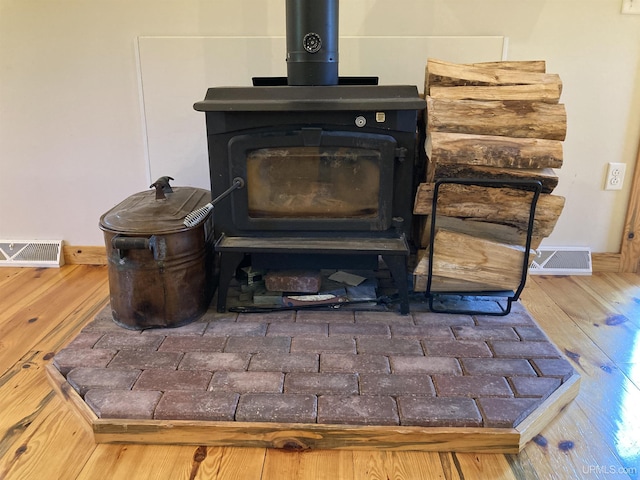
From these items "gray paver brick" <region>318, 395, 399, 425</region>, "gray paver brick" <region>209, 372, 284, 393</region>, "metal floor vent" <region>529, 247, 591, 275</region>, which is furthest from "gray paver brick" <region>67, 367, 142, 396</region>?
"metal floor vent" <region>529, 247, 591, 275</region>

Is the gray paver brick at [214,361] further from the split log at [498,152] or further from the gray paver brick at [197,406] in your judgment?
the split log at [498,152]

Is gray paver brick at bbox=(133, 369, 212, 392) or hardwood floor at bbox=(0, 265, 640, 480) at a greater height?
gray paver brick at bbox=(133, 369, 212, 392)

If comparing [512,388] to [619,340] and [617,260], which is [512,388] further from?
[617,260]

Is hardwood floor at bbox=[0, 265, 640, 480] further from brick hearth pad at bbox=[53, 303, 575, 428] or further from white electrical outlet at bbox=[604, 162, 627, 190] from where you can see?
white electrical outlet at bbox=[604, 162, 627, 190]

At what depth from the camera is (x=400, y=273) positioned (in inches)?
68.4

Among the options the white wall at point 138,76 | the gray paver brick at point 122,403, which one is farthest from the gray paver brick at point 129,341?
the white wall at point 138,76

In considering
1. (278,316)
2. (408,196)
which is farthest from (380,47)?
(278,316)

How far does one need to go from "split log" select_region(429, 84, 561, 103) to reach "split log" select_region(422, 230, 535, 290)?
459 millimetres

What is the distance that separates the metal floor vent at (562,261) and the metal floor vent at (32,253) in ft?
7.32

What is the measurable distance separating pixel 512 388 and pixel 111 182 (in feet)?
6.10

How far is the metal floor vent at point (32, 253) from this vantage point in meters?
2.37

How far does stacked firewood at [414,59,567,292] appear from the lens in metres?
1.60

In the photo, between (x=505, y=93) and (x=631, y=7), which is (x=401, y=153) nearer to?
(x=505, y=93)

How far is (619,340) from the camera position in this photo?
1749 mm
